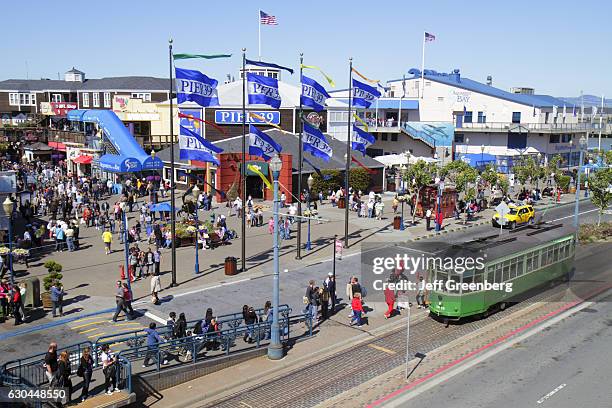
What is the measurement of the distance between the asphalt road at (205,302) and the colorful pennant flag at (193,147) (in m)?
5.77

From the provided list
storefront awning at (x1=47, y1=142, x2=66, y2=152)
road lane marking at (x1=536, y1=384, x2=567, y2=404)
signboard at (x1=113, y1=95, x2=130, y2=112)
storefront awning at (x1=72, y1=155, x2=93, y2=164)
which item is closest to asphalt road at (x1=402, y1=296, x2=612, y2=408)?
road lane marking at (x1=536, y1=384, x2=567, y2=404)

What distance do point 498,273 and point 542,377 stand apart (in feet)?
16.7

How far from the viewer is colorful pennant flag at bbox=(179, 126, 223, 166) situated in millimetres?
26250

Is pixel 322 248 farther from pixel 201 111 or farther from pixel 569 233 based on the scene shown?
pixel 201 111

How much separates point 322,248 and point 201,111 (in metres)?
26.3

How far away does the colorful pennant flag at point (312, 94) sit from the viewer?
2911 cm

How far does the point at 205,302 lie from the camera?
79.4ft

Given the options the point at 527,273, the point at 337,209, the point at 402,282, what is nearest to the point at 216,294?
the point at 402,282

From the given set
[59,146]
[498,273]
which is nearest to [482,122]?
[59,146]

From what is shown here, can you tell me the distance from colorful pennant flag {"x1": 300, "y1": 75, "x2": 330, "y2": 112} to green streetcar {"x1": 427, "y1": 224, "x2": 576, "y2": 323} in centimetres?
1086

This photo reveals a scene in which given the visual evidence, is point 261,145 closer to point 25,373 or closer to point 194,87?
point 194,87

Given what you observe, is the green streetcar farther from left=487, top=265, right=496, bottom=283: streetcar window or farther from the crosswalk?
the crosswalk

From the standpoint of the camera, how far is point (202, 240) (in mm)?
33688

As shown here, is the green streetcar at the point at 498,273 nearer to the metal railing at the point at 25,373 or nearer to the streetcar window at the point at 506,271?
the streetcar window at the point at 506,271
